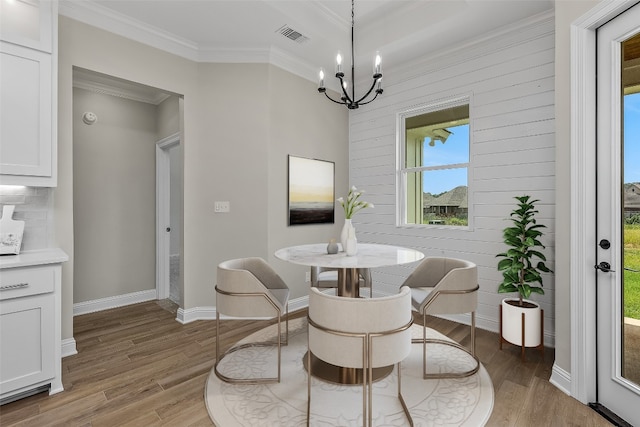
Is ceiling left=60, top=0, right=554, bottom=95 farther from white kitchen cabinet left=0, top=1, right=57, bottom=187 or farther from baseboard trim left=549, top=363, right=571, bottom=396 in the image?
baseboard trim left=549, top=363, right=571, bottom=396

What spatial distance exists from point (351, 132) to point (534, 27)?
7.42 ft

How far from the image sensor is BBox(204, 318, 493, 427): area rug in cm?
179

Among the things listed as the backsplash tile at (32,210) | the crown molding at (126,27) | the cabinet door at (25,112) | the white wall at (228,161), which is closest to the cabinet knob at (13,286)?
the backsplash tile at (32,210)

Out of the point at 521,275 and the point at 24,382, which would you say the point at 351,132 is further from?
the point at 24,382

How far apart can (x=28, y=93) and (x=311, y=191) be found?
2.68 meters

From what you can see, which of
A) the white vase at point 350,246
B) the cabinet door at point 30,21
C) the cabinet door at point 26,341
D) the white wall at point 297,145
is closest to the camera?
the cabinet door at point 26,341

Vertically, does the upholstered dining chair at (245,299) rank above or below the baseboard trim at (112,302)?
above

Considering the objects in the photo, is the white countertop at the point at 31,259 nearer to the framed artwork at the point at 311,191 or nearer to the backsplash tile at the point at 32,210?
the backsplash tile at the point at 32,210

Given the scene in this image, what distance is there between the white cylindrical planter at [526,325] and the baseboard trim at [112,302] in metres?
4.14

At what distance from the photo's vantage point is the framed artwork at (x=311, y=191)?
378cm

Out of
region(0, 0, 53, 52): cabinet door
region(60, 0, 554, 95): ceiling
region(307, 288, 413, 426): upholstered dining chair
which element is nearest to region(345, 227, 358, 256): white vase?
region(307, 288, 413, 426): upholstered dining chair

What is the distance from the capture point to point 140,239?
163 inches

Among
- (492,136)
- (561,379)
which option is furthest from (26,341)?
(492,136)

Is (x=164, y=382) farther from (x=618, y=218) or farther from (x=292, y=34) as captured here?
(x=292, y=34)
